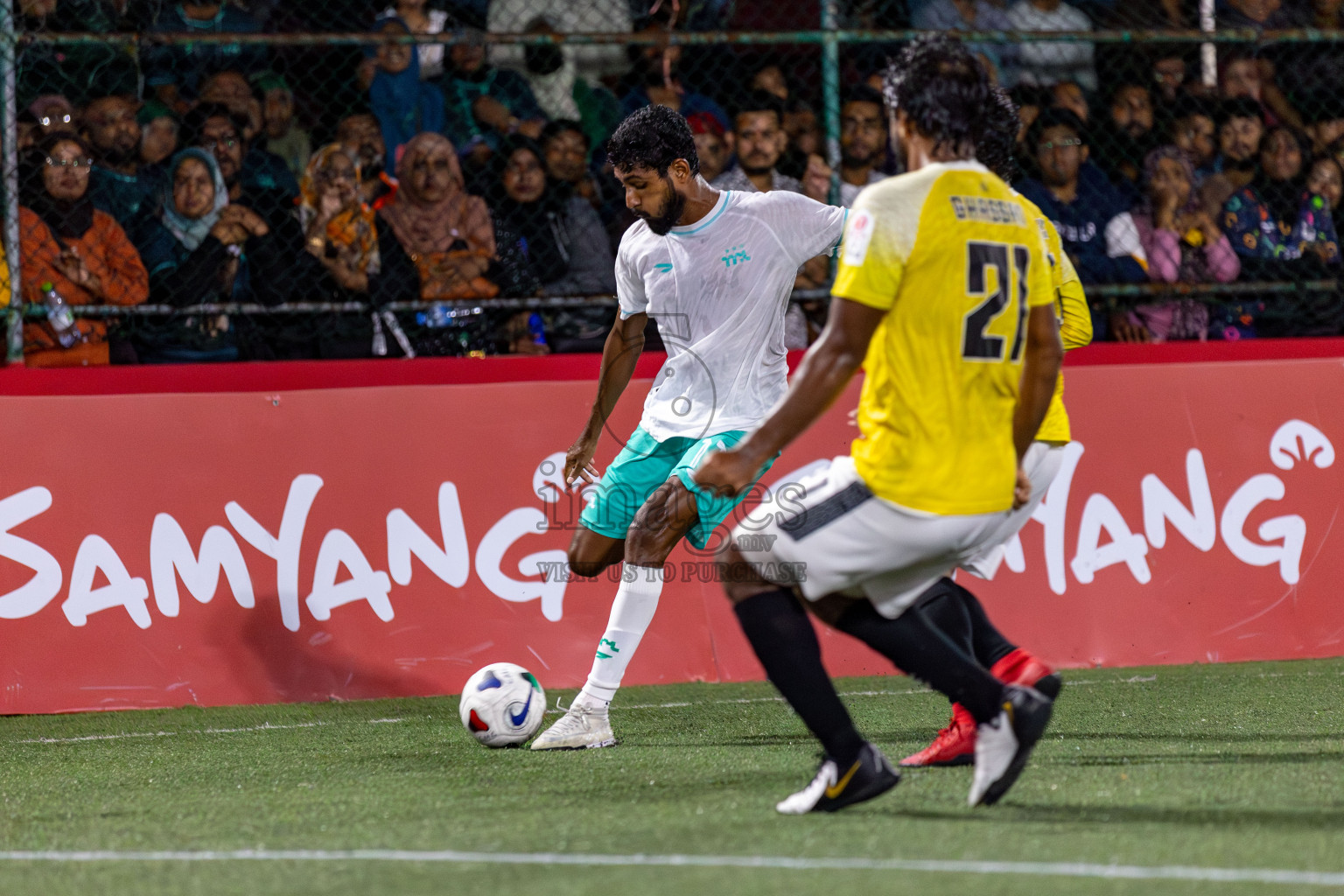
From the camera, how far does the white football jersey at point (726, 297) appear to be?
4.98 m

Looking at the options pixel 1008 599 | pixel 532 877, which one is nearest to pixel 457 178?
pixel 1008 599

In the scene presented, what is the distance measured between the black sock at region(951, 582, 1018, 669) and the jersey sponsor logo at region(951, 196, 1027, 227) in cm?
137

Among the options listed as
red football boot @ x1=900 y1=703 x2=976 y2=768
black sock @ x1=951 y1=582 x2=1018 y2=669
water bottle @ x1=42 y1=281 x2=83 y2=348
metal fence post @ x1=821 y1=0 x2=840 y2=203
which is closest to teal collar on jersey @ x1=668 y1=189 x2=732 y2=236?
black sock @ x1=951 y1=582 x2=1018 y2=669

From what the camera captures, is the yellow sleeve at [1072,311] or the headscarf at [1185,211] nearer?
the yellow sleeve at [1072,311]

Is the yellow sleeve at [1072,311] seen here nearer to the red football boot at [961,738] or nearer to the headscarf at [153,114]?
the red football boot at [961,738]

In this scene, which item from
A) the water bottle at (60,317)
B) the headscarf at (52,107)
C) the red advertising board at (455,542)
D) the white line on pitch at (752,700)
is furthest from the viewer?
the headscarf at (52,107)

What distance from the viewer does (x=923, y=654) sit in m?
3.50

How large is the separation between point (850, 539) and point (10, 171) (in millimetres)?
4802

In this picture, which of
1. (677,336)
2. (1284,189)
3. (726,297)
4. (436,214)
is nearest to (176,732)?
(677,336)

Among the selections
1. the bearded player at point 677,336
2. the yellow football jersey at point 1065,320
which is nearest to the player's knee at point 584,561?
the bearded player at point 677,336

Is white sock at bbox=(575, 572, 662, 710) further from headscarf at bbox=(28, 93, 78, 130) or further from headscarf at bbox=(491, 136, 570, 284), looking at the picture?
headscarf at bbox=(28, 93, 78, 130)

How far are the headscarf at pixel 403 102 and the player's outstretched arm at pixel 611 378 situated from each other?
3.03 m

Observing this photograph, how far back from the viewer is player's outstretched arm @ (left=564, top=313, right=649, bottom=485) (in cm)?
517

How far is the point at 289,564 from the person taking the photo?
20.2ft
